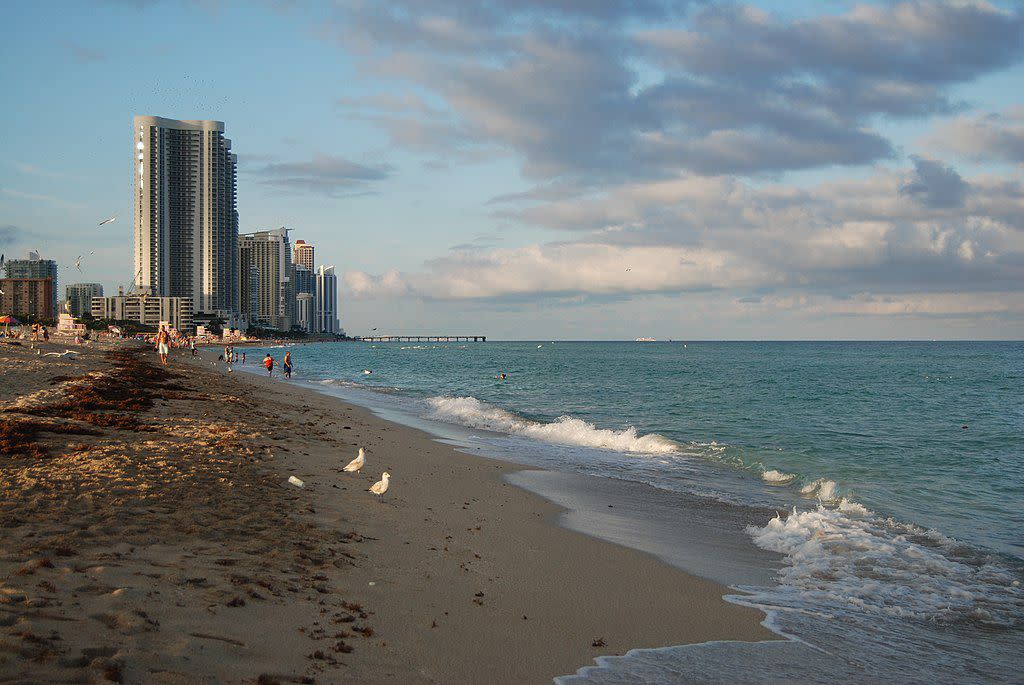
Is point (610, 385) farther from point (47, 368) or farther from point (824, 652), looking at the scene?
point (824, 652)

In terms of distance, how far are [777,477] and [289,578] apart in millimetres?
14863

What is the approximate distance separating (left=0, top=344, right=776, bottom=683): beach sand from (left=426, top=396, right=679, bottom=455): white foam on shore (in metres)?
10.4

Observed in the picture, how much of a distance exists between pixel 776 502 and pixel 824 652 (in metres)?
8.65

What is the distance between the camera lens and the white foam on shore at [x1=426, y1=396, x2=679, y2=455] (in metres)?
23.9

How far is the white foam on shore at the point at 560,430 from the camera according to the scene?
23.9 metres

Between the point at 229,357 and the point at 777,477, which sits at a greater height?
the point at 229,357

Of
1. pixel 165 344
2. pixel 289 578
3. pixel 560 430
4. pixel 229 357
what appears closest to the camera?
pixel 289 578

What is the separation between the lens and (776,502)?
1531cm

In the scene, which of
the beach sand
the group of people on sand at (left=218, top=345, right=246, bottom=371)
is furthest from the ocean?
the group of people on sand at (left=218, top=345, right=246, bottom=371)

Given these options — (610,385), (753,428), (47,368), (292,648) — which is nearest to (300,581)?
(292,648)

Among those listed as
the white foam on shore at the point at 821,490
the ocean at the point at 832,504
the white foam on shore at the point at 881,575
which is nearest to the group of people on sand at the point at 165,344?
the ocean at the point at 832,504

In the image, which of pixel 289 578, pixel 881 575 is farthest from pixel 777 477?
pixel 289 578

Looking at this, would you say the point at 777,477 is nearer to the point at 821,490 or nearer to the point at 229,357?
the point at 821,490

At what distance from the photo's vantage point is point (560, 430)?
2702 centimetres
